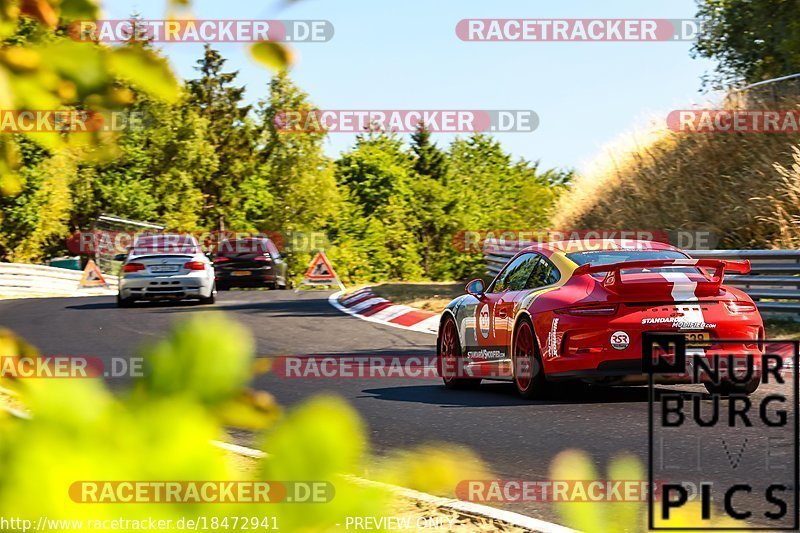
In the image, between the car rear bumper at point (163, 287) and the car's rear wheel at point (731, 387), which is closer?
the car's rear wheel at point (731, 387)

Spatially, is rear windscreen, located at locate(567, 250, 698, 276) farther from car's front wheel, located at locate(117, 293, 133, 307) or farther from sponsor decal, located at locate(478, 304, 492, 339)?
car's front wheel, located at locate(117, 293, 133, 307)

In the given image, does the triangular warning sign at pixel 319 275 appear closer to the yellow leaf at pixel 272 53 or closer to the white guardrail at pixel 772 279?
the white guardrail at pixel 772 279

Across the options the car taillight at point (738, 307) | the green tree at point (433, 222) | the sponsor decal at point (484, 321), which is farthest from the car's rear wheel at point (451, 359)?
the green tree at point (433, 222)

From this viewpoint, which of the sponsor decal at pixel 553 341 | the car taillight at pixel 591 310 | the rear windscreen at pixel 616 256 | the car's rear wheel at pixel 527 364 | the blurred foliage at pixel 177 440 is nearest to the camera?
the blurred foliage at pixel 177 440

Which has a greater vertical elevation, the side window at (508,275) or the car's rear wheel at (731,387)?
the side window at (508,275)

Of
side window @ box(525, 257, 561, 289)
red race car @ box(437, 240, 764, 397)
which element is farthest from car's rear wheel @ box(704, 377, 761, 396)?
side window @ box(525, 257, 561, 289)

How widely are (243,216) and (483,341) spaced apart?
62.2 meters

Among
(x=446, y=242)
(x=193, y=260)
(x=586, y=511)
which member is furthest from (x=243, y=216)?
(x=586, y=511)

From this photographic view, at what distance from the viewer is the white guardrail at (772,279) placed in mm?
15281

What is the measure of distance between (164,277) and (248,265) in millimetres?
9888

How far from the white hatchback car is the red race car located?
586 inches

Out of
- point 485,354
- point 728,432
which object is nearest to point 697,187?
point 485,354

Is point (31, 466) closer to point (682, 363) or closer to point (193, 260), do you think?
point (682, 363)

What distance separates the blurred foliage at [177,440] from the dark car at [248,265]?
33.1 m
